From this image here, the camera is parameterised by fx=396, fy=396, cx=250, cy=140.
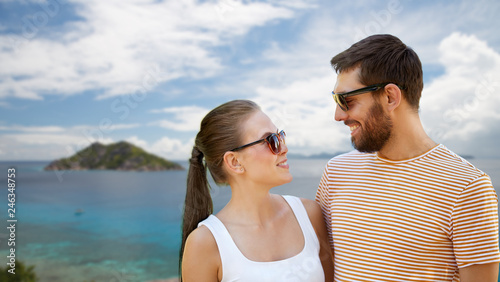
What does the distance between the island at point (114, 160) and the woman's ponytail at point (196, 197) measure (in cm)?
2745

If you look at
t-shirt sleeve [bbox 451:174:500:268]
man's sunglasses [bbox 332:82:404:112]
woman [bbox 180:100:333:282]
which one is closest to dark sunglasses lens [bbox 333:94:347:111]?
man's sunglasses [bbox 332:82:404:112]

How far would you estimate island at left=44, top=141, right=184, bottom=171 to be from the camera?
3030 cm

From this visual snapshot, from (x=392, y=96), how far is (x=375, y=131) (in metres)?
0.29

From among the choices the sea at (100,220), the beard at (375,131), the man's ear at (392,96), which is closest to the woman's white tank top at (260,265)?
the beard at (375,131)

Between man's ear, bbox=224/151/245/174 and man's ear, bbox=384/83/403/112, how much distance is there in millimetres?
1149

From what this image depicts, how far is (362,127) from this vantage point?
2.87m

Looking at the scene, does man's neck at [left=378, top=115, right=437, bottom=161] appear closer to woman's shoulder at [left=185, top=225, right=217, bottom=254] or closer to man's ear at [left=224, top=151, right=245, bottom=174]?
man's ear at [left=224, top=151, right=245, bottom=174]

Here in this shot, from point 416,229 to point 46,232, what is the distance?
31744mm

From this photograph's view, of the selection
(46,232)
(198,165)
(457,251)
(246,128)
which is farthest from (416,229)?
(46,232)

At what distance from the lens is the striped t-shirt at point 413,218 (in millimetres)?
2355

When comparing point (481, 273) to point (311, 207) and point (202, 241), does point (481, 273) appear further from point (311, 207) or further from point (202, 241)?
point (202, 241)

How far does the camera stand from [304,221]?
2990 mm

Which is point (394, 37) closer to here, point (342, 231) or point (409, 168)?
point (409, 168)

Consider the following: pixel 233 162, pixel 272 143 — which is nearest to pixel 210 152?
pixel 233 162
